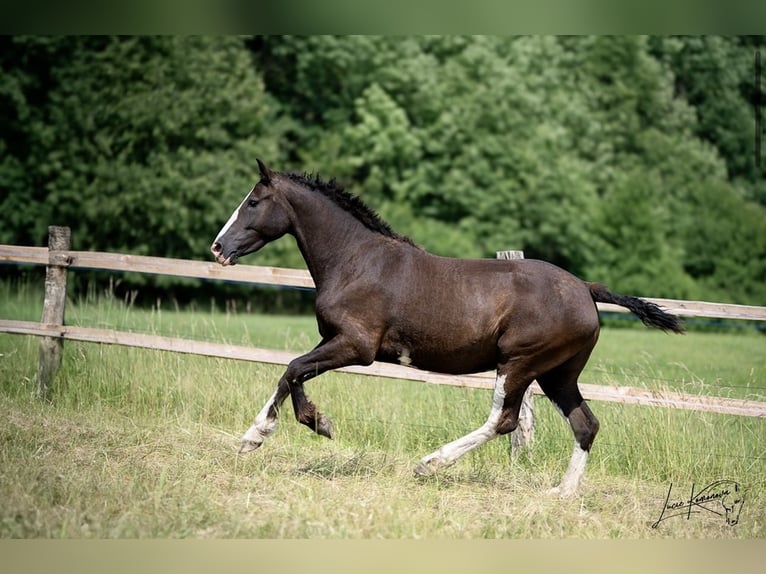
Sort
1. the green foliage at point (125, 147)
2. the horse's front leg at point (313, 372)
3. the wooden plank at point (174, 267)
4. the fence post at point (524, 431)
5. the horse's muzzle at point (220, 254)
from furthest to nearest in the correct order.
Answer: the green foliage at point (125, 147)
the wooden plank at point (174, 267)
the fence post at point (524, 431)
the horse's muzzle at point (220, 254)
the horse's front leg at point (313, 372)

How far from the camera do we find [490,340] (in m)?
6.38

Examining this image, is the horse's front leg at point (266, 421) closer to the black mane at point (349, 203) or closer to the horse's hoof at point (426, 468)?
the horse's hoof at point (426, 468)

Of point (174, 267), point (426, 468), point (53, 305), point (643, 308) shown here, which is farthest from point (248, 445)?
point (53, 305)

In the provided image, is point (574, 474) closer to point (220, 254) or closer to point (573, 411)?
point (573, 411)

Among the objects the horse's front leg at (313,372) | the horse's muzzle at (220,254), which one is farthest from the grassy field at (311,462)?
the horse's muzzle at (220,254)

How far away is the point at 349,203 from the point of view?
6.84 metres

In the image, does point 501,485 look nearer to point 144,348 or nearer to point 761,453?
point 761,453

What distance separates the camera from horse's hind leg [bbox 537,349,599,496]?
641 centimetres

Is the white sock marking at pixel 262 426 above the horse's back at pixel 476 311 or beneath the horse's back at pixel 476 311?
beneath

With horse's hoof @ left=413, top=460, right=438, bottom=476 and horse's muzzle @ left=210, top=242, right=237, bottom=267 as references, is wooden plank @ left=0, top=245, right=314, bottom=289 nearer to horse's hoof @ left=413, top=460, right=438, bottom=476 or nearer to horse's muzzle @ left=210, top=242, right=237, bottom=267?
horse's muzzle @ left=210, top=242, right=237, bottom=267

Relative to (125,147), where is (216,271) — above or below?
below

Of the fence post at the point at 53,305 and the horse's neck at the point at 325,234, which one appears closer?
the horse's neck at the point at 325,234

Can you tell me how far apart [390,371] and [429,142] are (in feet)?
68.5

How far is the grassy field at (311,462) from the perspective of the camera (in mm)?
5371
